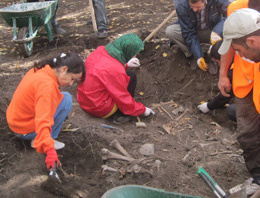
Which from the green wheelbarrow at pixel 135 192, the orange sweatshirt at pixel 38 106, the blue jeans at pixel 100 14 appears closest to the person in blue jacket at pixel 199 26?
the blue jeans at pixel 100 14

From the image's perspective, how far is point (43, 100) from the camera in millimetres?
2498

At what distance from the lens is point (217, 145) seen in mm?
3564

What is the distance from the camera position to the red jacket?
12.6 feet

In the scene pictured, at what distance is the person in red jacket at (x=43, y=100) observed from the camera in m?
2.40

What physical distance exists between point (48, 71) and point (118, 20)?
5318 mm

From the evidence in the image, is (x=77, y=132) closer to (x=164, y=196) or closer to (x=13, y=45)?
(x=164, y=196)

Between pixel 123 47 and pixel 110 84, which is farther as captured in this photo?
pixel 123 47

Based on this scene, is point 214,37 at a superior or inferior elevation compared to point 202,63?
superior

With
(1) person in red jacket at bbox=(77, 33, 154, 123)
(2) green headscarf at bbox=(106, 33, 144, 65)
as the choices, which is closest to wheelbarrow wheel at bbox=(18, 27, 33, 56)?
(1) person in red jacket at bbox=(77, 33, 154, 123)

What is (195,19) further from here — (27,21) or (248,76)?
(27,21)

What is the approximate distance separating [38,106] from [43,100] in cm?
7

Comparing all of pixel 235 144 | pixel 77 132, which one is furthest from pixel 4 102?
pixel 235 144

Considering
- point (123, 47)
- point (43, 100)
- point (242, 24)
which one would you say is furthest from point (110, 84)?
point (242, 24)

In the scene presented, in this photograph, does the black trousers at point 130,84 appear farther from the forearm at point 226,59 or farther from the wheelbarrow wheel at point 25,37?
the wheelbarrow wheel at point 25,37
